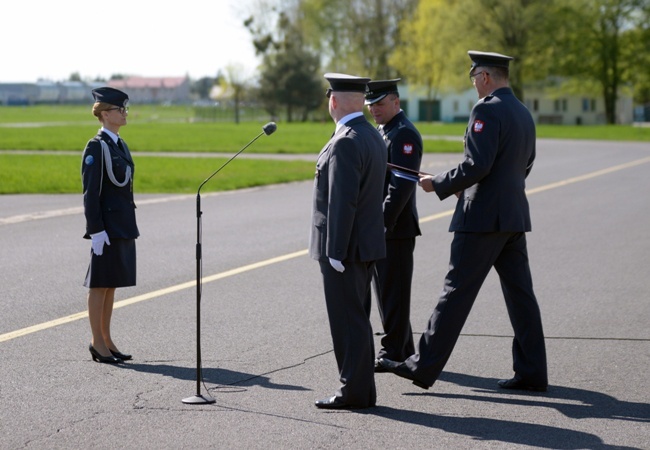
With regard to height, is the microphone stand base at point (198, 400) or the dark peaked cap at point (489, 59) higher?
the dark peaked cap at point (489, 59)

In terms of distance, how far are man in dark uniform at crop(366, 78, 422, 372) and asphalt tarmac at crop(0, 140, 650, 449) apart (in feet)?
1.20

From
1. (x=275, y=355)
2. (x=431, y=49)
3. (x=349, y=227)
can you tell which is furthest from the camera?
(x=431, y=49)

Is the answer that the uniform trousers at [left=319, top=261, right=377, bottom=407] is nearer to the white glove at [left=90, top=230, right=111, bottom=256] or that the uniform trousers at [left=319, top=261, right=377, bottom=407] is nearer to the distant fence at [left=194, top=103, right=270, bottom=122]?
the white glove at [left=90, top=230, right=111, bottom=256]

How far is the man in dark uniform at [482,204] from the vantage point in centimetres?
645

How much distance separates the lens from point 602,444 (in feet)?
18.1

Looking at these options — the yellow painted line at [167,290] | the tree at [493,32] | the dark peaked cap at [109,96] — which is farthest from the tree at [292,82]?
the dark peaked cap at [109,96]

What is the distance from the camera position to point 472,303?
255 inches

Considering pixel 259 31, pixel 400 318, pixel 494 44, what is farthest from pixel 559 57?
pixel 400 318

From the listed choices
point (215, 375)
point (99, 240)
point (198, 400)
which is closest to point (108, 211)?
point (99, 240)

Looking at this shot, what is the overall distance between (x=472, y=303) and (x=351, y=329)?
75cm

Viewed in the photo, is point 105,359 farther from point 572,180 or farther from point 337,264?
point 572,180

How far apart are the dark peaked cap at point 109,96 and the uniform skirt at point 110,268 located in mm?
929

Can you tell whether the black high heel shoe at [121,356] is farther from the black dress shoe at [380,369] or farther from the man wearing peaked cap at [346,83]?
the man wearing peaked cap at [346,83]

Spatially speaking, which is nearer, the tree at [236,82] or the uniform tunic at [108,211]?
the uniform tunic at [108,211]
